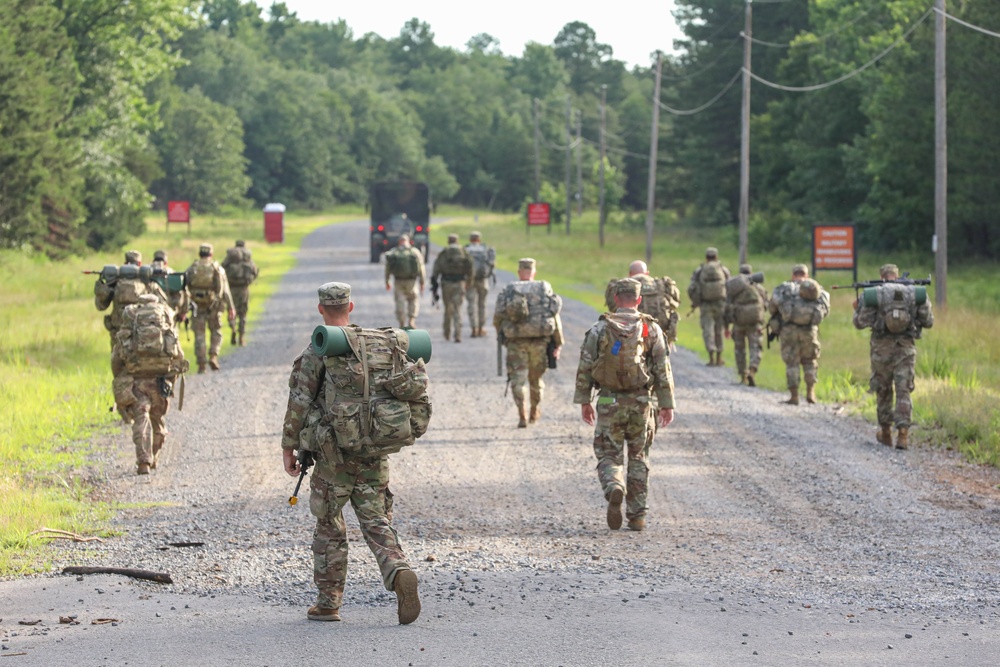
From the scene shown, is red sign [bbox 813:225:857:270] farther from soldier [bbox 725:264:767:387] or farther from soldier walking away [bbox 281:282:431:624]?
soldier walking away [bbox 281:282:431:624]


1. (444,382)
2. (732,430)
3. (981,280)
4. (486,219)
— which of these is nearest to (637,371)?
(732,430)

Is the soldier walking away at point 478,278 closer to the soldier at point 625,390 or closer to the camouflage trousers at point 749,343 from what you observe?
the camouflage trousers at point 749,343

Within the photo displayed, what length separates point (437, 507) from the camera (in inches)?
426

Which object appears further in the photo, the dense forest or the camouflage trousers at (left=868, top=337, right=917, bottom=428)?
the dense forest

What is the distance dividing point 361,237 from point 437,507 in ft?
191

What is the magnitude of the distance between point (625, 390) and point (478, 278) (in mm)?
12937

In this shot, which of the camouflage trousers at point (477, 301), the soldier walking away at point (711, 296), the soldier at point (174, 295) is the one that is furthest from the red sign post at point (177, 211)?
the soldier at point (174, 295)

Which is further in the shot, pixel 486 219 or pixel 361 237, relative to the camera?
pixel 486 219

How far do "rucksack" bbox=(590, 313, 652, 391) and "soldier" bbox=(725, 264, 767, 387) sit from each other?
892cm

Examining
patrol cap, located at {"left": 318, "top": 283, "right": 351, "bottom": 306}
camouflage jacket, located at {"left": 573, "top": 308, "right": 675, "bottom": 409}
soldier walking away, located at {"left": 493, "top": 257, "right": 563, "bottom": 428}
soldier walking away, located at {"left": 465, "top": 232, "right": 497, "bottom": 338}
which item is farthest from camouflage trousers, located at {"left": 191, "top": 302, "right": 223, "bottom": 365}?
patrol cap, located at {"left": 318, "top": 283, "right": 351, "bottom": 306}

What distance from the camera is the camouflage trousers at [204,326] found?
19.0 meters

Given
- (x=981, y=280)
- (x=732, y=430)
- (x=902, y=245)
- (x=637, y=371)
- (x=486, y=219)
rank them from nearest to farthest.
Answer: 1. (x=637, y=371)
2. (x=732, y=430)
3. (x=981, y=280)
4. (x=902, y=245)
5. (x=486, y=219)

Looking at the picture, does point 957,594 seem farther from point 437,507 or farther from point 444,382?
point 444,382

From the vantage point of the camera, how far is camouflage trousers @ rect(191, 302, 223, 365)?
62.3 ft
